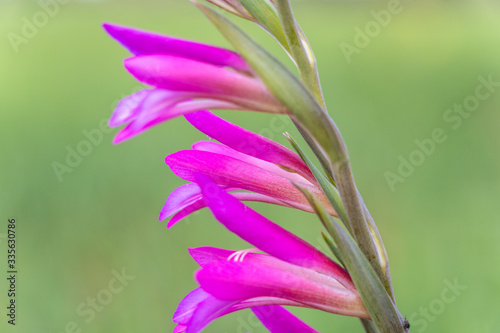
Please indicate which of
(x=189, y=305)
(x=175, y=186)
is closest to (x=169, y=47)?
(x=189, y=305)

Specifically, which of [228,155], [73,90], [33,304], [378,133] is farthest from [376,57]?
[228,155]

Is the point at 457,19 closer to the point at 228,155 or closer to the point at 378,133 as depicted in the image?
the point at 378,133

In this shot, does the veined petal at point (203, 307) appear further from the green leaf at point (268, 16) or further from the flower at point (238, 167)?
the green leaf at point (268, 16)

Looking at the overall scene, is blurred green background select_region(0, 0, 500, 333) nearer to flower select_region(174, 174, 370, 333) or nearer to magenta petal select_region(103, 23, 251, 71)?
flower select_region(174, 174, 370, 333)

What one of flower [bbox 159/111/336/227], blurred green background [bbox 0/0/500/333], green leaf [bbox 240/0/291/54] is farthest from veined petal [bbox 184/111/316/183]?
blurred green background [bbox 0/0/500/333]

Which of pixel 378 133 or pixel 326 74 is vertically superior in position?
pixel 326 74

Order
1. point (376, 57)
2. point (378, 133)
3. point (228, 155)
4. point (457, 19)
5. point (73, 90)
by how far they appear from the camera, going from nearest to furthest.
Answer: point (228, 155) → point (378, 133) → point (73, 90) → point (376, 57) → point (457, 19)

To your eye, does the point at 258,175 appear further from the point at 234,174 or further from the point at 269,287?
the point at 269,287

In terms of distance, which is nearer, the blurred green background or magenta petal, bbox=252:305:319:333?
magenta petal, bbox=252:305:319:333
